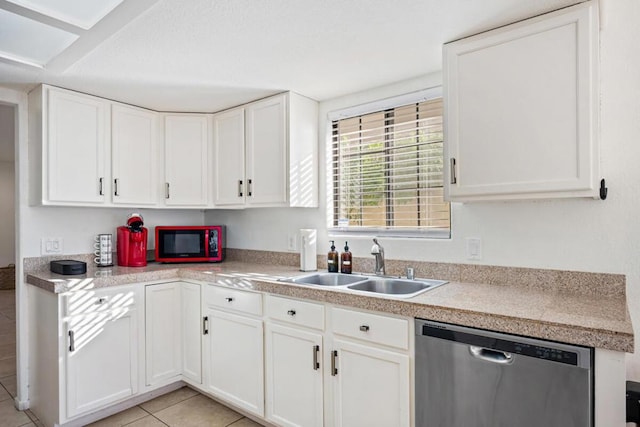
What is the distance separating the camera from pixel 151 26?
173 cm

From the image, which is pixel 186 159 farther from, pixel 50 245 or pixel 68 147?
pixel 50 245

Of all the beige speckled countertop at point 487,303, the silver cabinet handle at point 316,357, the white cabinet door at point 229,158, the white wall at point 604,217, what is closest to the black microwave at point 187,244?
the white cabinet door at point 229,158

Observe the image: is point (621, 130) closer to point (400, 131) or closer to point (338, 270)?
point (400, 131)

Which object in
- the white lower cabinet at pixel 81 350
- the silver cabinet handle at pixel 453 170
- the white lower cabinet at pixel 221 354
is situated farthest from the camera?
the white lower cabinet at pixel 81 350

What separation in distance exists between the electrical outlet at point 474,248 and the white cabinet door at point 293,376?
961 mm

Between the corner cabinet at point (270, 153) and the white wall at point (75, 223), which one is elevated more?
the corner cabinet at point (270, 153)

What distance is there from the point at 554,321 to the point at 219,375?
2047mm

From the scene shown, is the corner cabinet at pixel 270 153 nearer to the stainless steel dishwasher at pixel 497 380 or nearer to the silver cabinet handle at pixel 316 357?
the silver cabinet handle at pixel 316 357

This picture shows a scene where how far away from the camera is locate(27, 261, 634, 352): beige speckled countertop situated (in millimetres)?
1264

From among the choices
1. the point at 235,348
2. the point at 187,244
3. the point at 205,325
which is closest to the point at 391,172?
the point at 235,348

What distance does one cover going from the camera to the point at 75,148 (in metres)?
2.58

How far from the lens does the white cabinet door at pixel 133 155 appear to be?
2.81 m

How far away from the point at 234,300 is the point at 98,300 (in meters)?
0.85

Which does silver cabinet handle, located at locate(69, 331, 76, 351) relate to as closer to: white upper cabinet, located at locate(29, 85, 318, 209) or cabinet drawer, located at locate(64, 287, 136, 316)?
cabinet drawer, located at locate(64, 287, 136, 316)
